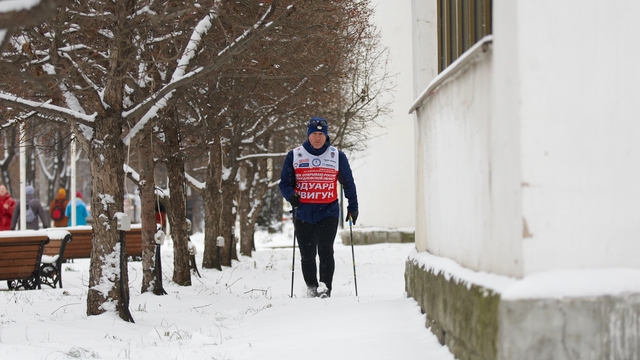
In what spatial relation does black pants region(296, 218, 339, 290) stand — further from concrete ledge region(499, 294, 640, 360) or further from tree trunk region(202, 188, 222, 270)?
tree trunk region(202, 188, 222, 270)

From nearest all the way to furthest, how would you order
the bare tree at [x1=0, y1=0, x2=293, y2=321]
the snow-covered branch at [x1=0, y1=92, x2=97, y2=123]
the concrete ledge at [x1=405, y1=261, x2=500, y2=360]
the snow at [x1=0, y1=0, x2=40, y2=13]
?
the snow at [x1=0, y1=0, x2=40, y2=13]
the concrete ledge at [x1=405, y1=261, x2=500, y2=360]
the snow-covered branch at [x1=0, y1=92, x2=97, y2=123]
the bare tree at [x1=0, y1=0, x2=293, y2=321]

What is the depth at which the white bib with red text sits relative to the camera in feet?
29.2

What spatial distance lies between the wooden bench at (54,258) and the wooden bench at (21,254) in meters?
0.87

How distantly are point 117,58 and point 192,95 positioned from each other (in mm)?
4071

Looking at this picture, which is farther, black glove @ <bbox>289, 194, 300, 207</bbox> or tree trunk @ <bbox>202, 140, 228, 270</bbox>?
tree trunk @ <bbox>202, 140, 228, 270</bbox>

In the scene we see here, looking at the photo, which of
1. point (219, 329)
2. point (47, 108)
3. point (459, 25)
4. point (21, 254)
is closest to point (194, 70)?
point (47, 108)

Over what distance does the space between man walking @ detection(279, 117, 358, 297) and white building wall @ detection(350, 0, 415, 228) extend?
17.6m

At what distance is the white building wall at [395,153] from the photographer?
26.8 m

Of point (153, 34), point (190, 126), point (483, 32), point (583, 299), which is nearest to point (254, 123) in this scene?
point (190, 126)

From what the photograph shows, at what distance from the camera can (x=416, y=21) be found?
7.42 meters

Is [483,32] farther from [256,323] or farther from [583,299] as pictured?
[256,323]

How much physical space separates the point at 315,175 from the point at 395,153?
18.5 meters

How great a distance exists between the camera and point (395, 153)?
27250 millimetres

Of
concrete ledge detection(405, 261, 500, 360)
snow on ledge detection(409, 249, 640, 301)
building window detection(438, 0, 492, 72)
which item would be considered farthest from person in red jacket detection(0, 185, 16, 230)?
snow on ledge detection(409, 249, 640, 301)
